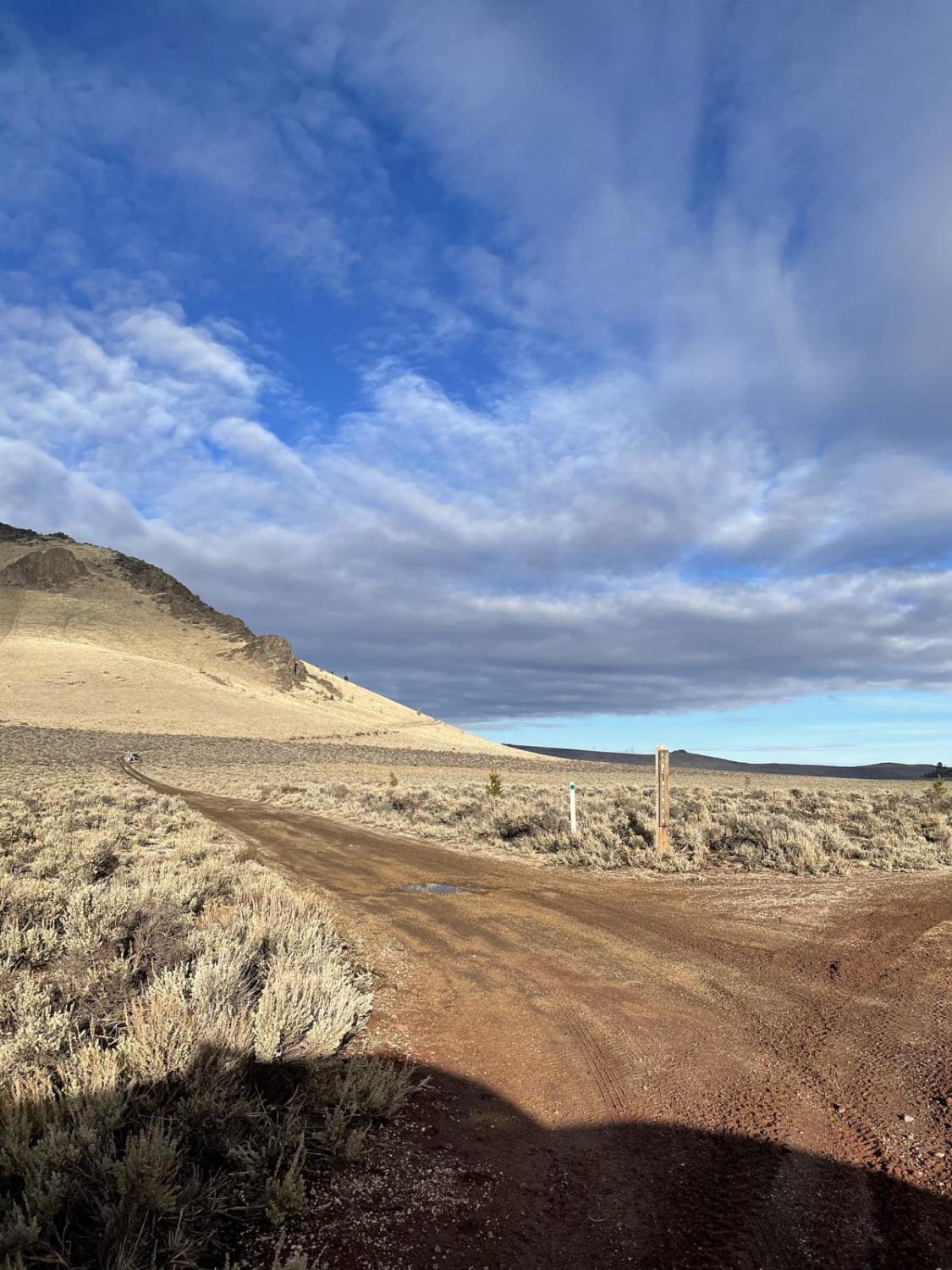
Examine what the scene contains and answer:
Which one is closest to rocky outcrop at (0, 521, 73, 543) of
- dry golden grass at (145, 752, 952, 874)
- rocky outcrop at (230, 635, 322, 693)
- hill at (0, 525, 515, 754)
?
hill at (0, 525, 515, 754)

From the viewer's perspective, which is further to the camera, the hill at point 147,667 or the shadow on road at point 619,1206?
the hill at point 147,667

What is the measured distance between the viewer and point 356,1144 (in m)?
4.07

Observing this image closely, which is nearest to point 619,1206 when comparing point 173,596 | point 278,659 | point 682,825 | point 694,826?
point 694,826

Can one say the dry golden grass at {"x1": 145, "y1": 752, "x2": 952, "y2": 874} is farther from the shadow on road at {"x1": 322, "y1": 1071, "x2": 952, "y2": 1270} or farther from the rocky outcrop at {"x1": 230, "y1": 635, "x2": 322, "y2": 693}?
the rocky outcrop at {"x1": 230, "y1": 635, "x2": 322, "y2": 693}

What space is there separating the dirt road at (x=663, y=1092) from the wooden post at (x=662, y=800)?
4.71 m

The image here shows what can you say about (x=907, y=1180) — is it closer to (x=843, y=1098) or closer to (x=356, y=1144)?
(x=843, y=1098)

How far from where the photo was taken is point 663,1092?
16.2 feet

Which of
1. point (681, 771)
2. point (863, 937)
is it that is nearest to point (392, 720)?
point (681, 771)

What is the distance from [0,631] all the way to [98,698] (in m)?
38.3

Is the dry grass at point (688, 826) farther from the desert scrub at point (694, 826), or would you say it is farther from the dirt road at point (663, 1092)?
the dirt road at point (663, 1092)

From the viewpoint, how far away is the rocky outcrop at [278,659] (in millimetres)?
116062

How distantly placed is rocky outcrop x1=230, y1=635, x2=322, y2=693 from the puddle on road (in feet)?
344

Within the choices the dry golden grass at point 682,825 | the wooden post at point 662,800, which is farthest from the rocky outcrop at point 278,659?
the wooden post at point 662,800

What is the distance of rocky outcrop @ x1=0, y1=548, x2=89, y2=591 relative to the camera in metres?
127
